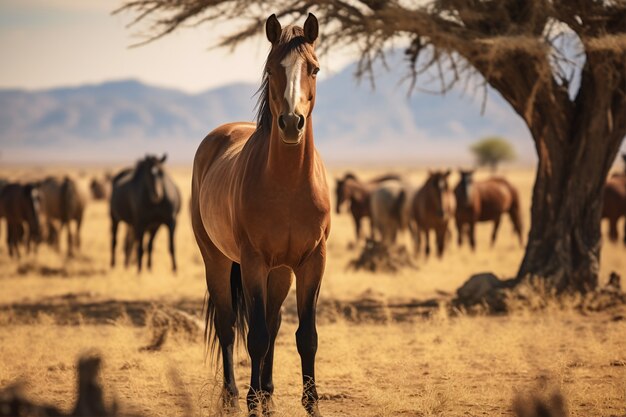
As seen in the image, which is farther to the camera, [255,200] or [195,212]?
[195,212]

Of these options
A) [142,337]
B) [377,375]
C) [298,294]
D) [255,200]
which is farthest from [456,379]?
[142,337]

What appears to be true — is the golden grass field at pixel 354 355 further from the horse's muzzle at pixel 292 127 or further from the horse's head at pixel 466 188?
the horse's head at pixel 466 188

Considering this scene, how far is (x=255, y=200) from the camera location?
17.2 ft

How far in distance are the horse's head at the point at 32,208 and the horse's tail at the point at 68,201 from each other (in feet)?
2.09

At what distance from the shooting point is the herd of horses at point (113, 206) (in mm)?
15891

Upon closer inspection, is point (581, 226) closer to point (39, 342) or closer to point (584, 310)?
point (584, 310)

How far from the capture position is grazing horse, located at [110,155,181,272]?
15766mm

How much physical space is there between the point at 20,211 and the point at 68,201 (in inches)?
46.6

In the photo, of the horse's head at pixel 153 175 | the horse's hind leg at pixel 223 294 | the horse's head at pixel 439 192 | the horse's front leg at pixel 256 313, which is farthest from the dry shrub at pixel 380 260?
the horse's front leg at pixel 256 313

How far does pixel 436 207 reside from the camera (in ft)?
58.9

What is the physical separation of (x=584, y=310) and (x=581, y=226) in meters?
1.39

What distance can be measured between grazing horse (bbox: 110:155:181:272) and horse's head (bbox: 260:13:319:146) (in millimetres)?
10908

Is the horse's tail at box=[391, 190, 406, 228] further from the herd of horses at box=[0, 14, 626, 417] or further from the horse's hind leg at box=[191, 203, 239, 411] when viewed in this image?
the horse's hind leg at box=[191, 203, 239, 411]

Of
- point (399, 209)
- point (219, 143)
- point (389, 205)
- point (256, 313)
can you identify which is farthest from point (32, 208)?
point (256, 313)
